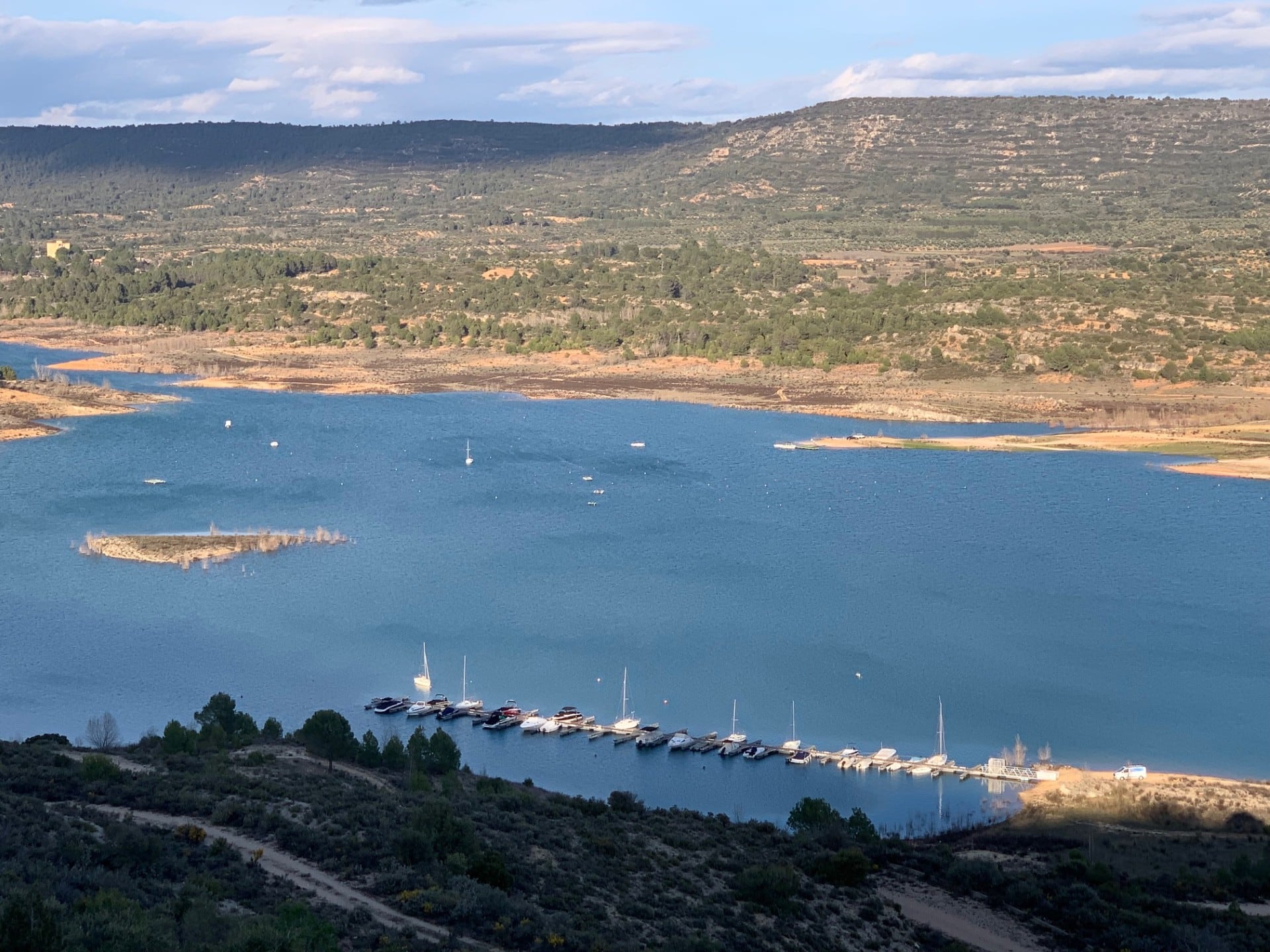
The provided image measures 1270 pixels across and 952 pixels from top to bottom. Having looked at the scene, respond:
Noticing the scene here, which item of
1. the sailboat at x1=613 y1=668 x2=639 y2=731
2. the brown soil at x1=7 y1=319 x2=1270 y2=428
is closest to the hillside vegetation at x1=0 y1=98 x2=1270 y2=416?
the brown soil at x1=7 y1=319 x2=1270 y2=428

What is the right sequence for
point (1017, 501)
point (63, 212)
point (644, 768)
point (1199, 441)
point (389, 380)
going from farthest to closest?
point (63, 212)
point (389, 380)
point (1199, 441)
point (1017, 501)
point (644, 768)

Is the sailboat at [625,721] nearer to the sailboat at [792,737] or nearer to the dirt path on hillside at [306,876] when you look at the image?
the sailboat at [792,737]

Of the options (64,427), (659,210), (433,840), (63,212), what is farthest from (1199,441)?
(63,212)

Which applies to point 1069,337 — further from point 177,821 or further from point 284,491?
point 177,821

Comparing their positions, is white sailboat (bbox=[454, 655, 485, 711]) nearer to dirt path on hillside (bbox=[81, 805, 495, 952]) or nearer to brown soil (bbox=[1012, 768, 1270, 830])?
brown soil (bbox=[1012, 768, 1270, 830])

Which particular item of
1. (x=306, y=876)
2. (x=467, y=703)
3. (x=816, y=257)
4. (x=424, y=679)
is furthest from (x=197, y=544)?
(x=816, y=257)

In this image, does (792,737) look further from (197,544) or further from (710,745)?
(197,544)
